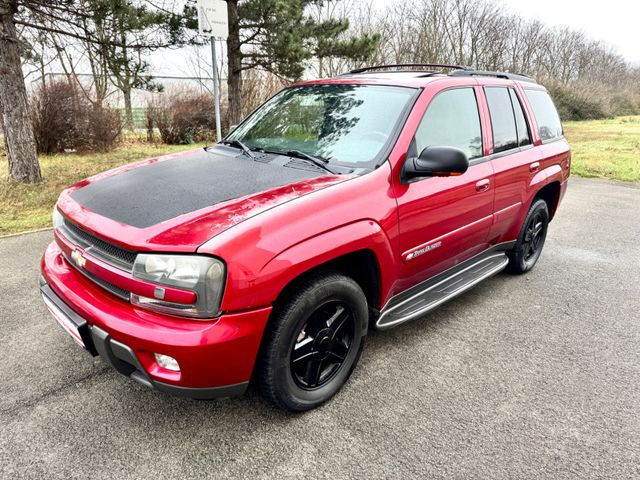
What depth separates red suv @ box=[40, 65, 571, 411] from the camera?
78.2 inches

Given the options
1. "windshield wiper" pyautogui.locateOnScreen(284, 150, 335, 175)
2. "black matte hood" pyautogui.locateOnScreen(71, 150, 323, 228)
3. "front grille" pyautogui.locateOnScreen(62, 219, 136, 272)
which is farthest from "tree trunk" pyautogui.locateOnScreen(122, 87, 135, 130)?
"front grille" pyautogui.locateOnScreen(62, 219, 136, 272)

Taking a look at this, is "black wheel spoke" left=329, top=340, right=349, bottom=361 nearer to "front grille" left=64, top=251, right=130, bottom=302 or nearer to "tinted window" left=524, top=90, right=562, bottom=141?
"front grille" left=64, top=251, right=130, bottom=302

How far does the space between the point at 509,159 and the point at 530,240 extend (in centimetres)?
119

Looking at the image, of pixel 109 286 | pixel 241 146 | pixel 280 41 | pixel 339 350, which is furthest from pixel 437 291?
pixel 280 41

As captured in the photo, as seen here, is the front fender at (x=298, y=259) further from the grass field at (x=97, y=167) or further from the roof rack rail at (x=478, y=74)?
the grass field at (x=97, y=167)

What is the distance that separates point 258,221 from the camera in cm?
208

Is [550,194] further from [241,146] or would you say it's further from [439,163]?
[241,146]

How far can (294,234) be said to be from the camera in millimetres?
2145

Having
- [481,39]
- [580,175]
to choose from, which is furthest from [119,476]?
[481,39]

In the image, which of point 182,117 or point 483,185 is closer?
point 483,185

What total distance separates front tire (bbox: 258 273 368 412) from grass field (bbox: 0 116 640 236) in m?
4.75

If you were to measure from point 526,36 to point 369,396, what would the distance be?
A: 39.4 m

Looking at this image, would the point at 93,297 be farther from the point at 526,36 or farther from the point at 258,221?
the point at 526,36

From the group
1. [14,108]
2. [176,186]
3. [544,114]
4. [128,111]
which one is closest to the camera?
[176,186]
